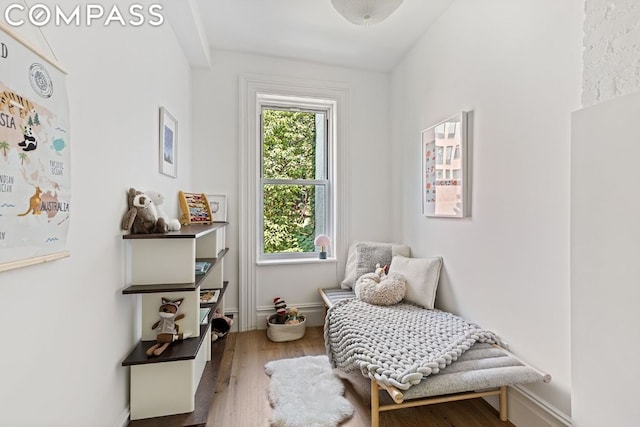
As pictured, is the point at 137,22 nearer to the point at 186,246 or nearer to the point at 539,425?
the point at 186,246

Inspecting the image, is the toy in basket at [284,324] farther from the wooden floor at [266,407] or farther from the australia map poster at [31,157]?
the australia map poster at [31,157]

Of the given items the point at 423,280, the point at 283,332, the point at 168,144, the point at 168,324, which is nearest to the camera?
the point at 168,324

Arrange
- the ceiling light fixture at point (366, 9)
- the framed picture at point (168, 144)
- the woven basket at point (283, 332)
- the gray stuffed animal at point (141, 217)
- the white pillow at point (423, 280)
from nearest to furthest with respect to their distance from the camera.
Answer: the gray stuffed animal at point (141, 217)
the ceiling light fixture at point (366, 9)
the framed picture at point (168, 144)
the white pillow at point (423, 280)
the woven basket at point (283, 332)

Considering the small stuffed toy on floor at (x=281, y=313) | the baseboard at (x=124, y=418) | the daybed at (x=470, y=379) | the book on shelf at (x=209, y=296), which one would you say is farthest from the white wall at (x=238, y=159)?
the daybed at (x=470, y=379)

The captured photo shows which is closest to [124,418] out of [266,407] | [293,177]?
[266,407]

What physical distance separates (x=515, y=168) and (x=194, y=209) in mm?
2155

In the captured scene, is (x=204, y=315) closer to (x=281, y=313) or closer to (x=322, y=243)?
(x=281, y=313)

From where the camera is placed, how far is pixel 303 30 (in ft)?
7.77

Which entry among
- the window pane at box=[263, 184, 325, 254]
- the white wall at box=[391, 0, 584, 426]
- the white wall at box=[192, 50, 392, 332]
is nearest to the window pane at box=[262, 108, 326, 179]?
the window pane at box=[263, 184, 325, 254]

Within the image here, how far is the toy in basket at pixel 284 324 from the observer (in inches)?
98.1

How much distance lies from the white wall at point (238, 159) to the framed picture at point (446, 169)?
699mm

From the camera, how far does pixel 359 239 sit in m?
2.97

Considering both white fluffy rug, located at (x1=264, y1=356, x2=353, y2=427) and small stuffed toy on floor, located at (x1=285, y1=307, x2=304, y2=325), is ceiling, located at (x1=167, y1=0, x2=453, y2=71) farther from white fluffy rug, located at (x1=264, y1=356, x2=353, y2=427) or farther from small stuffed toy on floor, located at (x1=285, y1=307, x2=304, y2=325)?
white fluffy rug, located at (x1=264, y1=356, x2=353, y2=427)

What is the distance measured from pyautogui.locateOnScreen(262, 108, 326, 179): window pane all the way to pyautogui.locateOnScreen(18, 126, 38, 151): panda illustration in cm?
214
